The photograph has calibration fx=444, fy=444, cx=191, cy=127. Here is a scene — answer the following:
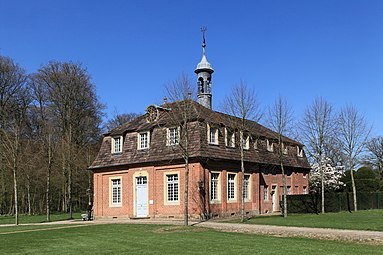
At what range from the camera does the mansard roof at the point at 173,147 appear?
27.0 metres

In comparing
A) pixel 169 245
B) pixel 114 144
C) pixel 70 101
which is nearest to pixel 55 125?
pixel 70 101

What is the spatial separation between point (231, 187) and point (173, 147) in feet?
16.5

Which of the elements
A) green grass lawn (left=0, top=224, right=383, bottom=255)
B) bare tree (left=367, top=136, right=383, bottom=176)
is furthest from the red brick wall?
bare tree (left=367, top=136, right=383, bottom=176)

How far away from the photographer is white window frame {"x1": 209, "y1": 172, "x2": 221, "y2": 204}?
28.2 metres

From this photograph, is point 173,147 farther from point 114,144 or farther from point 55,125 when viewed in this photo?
point 55,125

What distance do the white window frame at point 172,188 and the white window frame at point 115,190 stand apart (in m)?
4.38

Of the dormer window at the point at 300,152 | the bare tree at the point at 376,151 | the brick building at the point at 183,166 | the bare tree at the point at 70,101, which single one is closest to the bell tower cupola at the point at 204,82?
the brick building at the point at 183,166

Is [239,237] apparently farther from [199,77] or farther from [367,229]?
[199,77]

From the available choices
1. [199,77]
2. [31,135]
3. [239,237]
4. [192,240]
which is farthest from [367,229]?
[31,135]

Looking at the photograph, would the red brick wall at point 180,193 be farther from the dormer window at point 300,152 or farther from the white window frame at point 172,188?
the dormer window at point 300,152

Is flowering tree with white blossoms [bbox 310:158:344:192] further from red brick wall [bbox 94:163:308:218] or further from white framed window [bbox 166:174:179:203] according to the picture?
white framed window [bbox 166:174:179:203]

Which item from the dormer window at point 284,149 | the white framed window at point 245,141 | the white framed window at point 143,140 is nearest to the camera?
the white framed window at point 245,141

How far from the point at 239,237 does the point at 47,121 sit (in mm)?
34222

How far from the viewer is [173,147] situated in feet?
92.2
